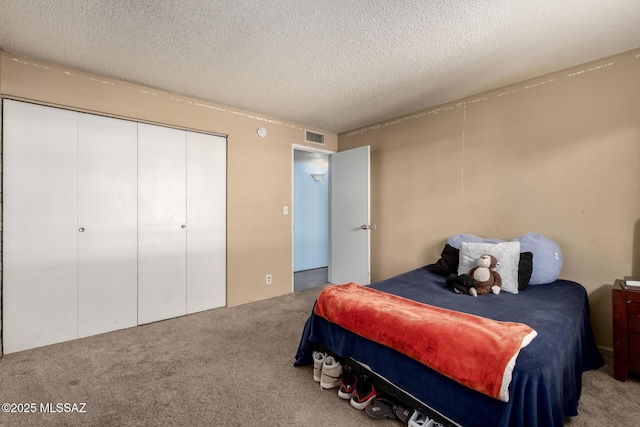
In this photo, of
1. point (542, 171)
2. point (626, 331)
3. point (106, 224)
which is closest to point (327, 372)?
point (626, 331)

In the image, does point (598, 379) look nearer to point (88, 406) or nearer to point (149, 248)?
point (88, 406)

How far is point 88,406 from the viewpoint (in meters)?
1.69

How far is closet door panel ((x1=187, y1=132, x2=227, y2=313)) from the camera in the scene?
3193mm

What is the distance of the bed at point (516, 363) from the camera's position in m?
1.16

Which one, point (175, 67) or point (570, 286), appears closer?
point (570, 286)

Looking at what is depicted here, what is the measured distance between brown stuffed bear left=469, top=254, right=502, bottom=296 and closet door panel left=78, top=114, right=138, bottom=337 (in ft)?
10.5

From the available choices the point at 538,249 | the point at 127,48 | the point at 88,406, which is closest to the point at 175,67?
the point at 127,48

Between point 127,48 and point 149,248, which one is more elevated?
point 127,48

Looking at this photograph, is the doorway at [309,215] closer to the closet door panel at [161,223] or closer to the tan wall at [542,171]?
the tan wall at [542,171]

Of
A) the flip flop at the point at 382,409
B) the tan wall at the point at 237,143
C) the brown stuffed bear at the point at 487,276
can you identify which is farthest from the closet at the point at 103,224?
the brown stuffed bear at the point at 487,276

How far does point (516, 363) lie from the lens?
3.96 ft

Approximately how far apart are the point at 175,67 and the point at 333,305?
244 centimetres

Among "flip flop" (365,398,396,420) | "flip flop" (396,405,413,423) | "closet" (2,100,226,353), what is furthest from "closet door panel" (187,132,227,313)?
"flip flop" (396,405,413,423)

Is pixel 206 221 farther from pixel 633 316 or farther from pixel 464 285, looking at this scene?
pixel 633 316
